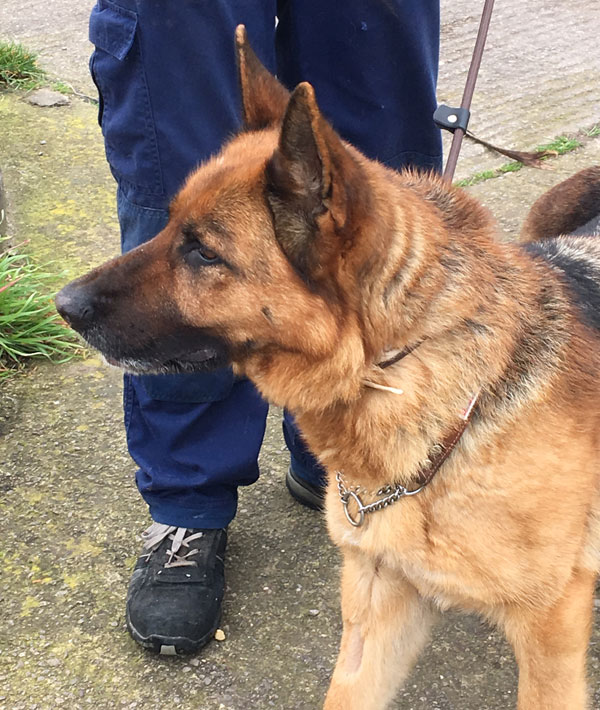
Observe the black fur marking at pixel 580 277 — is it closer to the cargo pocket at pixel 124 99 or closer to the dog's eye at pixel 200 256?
the dog's eye at pixel 200 256

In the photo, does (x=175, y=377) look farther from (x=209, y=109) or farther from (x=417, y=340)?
(x=417, y=340)

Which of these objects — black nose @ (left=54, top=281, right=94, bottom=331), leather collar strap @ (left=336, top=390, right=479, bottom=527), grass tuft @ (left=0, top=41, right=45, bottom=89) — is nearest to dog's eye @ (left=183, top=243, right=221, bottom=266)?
black nose @ (left=54, top=281, right=94, bottom=331)

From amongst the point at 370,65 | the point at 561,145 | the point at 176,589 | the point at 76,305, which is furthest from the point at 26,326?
the point at 561,145

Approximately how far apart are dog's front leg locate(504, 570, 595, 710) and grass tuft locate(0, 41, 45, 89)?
553 cm

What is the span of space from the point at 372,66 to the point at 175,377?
1127 millimetres

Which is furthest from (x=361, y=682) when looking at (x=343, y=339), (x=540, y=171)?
(x=540, y=171)

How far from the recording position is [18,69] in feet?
20.2

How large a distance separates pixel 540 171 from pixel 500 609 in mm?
3769

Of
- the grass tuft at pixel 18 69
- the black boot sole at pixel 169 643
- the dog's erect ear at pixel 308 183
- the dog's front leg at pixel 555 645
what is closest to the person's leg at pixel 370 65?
the dog's erect ear at pixel 308 183

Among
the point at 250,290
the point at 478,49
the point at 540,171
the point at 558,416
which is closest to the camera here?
the point at 250,290

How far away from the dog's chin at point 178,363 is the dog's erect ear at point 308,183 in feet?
1.07

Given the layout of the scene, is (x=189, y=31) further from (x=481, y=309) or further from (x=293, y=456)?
(x=293, y=456)

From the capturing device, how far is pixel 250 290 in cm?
183

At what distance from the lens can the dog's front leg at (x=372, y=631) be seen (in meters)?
2.23
